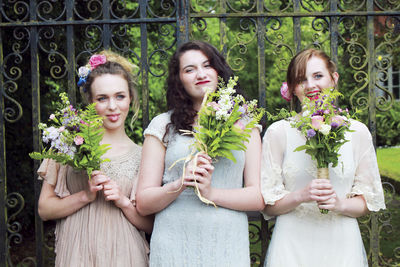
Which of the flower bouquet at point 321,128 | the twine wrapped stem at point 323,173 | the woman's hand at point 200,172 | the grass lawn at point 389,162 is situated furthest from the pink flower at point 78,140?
the grass lawn at point 389,162

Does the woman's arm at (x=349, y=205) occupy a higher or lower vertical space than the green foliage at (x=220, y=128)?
lower

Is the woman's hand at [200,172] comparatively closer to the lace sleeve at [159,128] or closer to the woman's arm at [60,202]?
the lace sleeve at [159,128]

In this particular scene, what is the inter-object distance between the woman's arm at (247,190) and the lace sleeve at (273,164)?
0.28ft

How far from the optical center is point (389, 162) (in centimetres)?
977

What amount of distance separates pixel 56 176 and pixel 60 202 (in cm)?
18

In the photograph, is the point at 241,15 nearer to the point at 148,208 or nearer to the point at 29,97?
the point at 148,208

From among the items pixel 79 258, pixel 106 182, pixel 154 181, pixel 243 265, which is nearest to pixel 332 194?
pixel 243 265

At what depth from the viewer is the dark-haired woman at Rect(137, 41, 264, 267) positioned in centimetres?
250

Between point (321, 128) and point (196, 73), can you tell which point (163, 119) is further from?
point (321, 128)

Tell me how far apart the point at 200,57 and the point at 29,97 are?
11.1ft

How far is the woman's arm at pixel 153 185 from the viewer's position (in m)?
2.50

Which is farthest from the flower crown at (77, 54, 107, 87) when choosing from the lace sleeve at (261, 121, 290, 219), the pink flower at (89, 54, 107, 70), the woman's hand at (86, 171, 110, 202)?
the lace sleeve at (261, 121, 290, 219)

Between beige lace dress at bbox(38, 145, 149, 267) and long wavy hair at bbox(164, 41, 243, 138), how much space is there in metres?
0.40

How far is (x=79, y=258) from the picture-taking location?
Answer: 8.84ft
